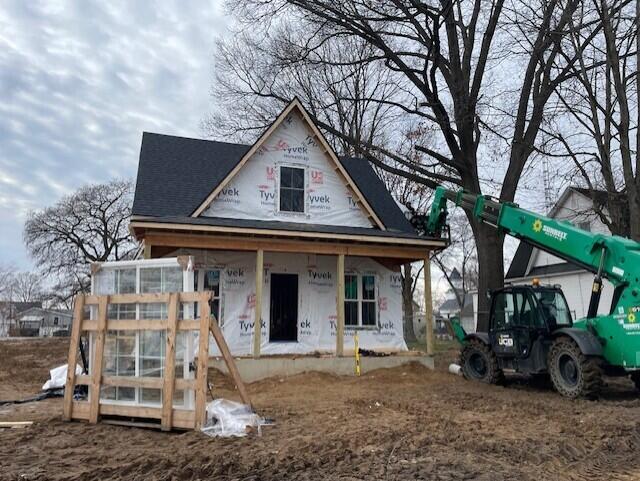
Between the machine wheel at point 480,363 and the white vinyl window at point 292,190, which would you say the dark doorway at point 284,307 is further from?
the machine wheel at point 480,363

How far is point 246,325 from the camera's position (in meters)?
14.8

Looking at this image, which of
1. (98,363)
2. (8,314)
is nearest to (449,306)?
(8,314)

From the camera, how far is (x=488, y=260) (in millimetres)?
17266

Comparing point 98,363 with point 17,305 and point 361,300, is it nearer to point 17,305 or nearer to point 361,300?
point 361,300

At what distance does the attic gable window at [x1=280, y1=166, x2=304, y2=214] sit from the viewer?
15.5 meters

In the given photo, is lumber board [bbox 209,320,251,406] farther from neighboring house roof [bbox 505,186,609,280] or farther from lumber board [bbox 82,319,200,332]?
neighboring house roof [bbox 505,186,609,280]

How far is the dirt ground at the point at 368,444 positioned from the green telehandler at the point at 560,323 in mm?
692

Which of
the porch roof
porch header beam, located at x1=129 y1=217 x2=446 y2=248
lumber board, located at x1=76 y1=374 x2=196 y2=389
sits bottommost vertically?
lumber board, located at x1=76 y1=374 x2=196 y2=389

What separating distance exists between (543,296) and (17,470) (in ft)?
32.7

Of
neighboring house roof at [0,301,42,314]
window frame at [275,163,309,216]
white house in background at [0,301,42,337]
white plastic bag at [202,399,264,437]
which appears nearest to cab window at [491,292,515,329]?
window frame at [275,163,309,216]

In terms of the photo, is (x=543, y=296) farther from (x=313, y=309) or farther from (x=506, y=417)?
(x=313, y=309)

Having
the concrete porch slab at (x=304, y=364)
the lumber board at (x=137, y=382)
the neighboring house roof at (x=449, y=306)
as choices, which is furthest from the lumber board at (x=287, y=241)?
the neighboring house roof at (x=449, y=306)

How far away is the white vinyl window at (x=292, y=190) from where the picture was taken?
51.0 ft

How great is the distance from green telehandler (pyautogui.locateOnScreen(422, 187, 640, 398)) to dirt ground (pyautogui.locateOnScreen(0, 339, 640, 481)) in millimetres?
692
